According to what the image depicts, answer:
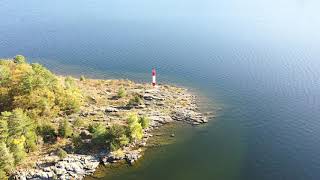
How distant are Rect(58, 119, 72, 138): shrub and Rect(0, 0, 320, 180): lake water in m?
13.8

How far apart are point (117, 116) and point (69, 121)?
10.0 meters

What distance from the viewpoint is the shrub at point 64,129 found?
238ft

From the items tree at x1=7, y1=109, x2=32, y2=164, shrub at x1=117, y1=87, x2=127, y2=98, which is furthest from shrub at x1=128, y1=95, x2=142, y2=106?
tree at x1=7, y1=109, x2=32, y2=164

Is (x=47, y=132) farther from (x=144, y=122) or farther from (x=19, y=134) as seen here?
(x=144, y=122)

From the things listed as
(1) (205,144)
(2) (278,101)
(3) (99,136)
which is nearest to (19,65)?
(3) (99,136)

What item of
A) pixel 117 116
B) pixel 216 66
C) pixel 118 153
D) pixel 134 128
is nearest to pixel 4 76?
pixel 117 116

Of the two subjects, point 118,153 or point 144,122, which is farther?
point 144,122

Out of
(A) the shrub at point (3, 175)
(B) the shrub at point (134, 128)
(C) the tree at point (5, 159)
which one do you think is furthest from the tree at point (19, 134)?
(B) the shrub at point (134, 128)

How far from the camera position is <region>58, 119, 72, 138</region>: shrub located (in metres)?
72.5

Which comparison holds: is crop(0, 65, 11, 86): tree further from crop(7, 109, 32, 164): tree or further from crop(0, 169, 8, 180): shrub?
crop(0, 169, 8, 180): shrub

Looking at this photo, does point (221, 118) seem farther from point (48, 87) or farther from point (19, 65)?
point (19, 65)

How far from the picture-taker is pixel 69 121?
7912 centimetres

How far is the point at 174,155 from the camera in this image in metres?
72.1

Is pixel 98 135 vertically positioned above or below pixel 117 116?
below
